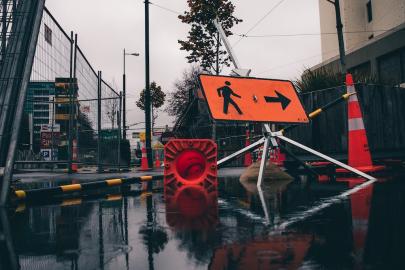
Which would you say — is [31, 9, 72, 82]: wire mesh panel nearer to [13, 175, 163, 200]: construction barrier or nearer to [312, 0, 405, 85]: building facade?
[13, 175, 163, 200]: construction barrier

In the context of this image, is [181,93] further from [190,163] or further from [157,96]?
[190,163]

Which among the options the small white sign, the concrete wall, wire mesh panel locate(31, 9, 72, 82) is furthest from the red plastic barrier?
the concrete wall

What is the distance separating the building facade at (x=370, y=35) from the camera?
76.7 ft

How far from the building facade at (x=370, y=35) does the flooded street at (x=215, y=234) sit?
17.7 m

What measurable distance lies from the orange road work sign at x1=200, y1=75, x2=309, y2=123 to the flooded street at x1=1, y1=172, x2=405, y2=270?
2.06 metres

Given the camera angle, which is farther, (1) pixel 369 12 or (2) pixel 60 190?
(1) pixel 369 12

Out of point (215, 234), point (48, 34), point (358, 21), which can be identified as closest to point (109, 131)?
point (48, 34)

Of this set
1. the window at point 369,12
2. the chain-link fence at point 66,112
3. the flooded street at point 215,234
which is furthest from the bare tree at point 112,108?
the window at point 369,12

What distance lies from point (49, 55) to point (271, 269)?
9.01 meters

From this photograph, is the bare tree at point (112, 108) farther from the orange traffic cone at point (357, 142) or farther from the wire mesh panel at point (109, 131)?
the orange traffic cone at point (357, 142)

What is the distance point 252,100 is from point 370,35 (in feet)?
90.1

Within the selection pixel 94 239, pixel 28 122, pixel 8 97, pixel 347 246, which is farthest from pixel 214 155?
pixel 28 122

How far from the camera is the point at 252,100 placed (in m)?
6.98

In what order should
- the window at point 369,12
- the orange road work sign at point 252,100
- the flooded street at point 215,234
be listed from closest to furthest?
the flooded street at point 215,234
the orange road work sign at point 252,100
the window at point 369,12
